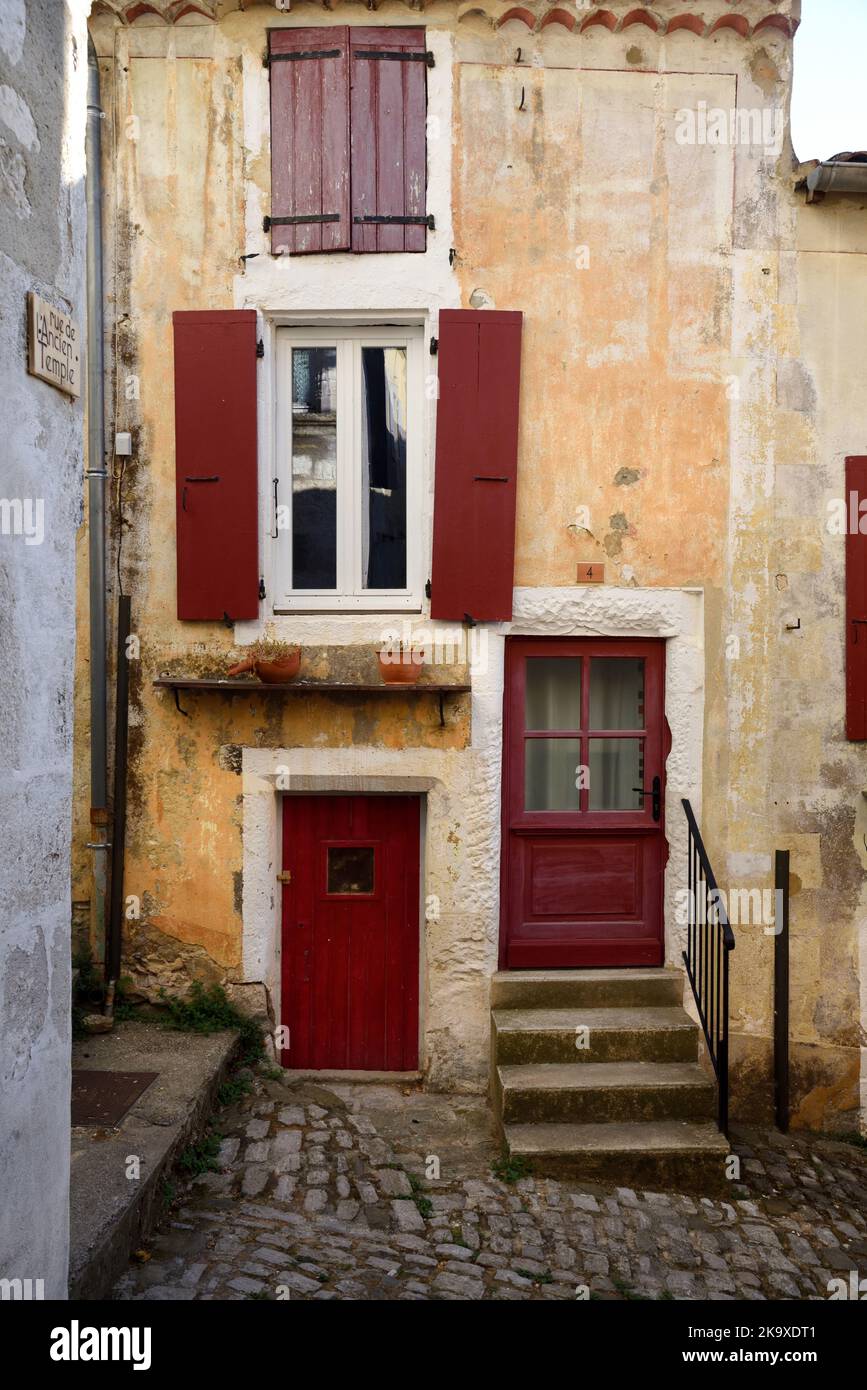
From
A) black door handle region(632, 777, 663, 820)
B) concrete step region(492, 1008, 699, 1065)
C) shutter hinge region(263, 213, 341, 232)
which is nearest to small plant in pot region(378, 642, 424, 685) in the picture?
black door handle region(632, 777, 663, 820)

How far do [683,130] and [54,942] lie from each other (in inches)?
206

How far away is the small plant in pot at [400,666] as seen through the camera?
17.6 feet

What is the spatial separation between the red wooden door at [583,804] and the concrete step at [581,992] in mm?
157

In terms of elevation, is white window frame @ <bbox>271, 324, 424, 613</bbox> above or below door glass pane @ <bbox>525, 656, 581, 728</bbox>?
above

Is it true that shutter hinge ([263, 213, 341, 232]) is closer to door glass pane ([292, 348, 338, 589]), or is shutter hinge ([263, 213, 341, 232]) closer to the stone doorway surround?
door glass pane ([292, 348, 338, 589])

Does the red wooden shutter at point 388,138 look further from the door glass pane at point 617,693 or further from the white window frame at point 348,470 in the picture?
the door glass pane at point 617,693

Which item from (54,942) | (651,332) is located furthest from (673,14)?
(54,942)

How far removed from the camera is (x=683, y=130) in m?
5.51

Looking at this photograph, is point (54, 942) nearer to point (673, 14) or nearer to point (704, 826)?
point (704, 826)

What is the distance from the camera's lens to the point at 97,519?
217 inches

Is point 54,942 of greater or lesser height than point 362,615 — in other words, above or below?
below

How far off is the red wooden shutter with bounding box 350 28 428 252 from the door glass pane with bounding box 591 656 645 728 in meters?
2.52

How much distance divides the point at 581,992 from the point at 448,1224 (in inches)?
62.6

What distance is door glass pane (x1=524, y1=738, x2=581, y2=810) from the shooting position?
18.9 feet
